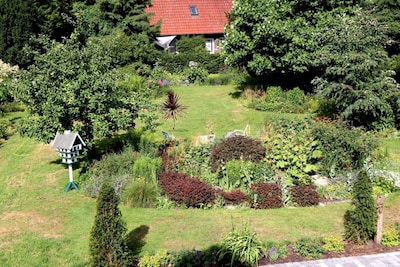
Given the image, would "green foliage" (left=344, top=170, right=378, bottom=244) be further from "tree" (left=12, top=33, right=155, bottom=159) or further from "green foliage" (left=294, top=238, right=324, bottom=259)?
"tree" (left=12, top=33, right=155, bottom=159)

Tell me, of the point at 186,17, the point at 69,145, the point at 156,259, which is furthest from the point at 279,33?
the point at 186,17

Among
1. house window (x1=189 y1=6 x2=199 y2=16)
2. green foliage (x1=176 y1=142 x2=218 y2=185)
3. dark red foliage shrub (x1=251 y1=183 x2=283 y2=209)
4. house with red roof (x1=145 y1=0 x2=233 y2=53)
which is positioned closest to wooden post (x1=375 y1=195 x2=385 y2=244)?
dark red foliage shrub (x1=251 y1=183 x2=283 y2=209)

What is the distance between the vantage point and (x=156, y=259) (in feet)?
26.5

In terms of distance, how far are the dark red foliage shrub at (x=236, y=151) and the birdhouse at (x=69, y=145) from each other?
3.61m

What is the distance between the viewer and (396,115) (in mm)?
16984

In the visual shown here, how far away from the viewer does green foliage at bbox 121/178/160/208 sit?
10.9 metres

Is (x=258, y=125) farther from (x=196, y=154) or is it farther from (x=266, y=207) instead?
(x=266, y=207)

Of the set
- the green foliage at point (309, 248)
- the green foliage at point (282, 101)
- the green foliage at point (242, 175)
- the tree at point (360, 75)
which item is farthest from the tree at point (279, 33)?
the green foliage at point (309, 248)

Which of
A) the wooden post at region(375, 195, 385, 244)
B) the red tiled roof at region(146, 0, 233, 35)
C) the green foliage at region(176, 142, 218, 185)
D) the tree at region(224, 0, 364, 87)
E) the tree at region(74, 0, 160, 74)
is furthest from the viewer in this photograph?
the red tiled roof at region(146, 0, 233, 35)

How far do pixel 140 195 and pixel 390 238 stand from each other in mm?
5608

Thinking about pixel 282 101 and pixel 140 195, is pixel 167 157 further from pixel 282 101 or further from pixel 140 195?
pixel 282 101

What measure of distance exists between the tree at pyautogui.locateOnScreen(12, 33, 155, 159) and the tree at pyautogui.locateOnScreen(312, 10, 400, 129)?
7.83m

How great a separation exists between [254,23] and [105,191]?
50.0ft

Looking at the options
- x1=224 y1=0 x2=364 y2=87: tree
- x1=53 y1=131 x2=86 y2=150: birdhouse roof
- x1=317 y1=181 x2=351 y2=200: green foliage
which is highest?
x1=224 y1=0 x2=364 y2=87: tree
